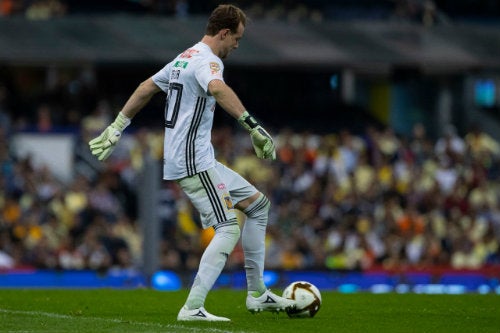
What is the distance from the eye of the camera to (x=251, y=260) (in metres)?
11.3

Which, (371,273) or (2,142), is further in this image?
(2,142)

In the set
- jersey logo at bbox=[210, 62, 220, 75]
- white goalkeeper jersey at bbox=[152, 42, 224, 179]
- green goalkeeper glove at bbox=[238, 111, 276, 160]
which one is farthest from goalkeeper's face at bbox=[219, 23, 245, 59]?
green goalkeeper glove at bbox=[238, 111, 276, 160]

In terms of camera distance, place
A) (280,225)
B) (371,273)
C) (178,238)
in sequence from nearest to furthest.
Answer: (371,273) → (178,238) → (280,225)

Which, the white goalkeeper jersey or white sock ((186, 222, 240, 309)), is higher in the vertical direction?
the white goalkeeper jersey

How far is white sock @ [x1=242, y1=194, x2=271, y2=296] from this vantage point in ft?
36.9

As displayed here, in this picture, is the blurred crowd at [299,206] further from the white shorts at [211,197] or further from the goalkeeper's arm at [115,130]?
the white shorts at [211,197]

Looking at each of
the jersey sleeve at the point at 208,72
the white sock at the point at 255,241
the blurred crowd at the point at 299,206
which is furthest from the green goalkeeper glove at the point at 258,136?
the blurred crowd at the point at 299,206

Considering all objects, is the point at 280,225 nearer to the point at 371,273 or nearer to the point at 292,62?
the point at 371,273

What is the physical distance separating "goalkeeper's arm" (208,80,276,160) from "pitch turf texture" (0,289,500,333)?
1268mm

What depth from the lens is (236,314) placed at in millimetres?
11680

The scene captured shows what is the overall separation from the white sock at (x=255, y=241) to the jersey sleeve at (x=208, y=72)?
1171 mm

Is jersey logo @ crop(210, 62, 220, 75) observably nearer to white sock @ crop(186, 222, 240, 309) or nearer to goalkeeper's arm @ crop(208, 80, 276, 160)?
goalkeeper's arm @ crop(208, 80, 276, 160)

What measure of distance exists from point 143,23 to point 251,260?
63.1 feet

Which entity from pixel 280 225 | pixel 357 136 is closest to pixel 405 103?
pixel 357 136
